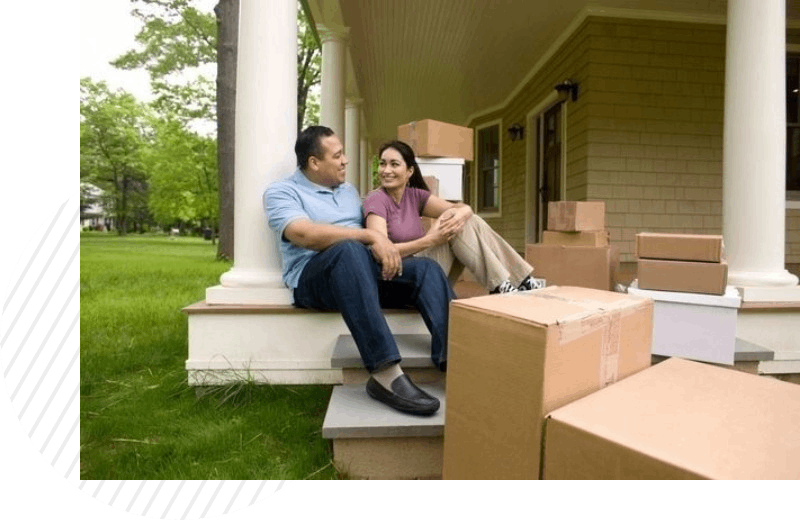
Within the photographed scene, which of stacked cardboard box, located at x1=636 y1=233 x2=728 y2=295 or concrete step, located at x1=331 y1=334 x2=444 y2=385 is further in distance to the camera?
stacked cardboard box, located at x1=636 y1=233 x2=728 y2=295

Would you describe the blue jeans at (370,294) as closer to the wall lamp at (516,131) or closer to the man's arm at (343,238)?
the man's arm at (343,238)

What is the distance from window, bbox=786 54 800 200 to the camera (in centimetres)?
500

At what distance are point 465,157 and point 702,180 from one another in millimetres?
2869

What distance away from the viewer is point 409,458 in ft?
5.12

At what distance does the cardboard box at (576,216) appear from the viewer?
305 cm

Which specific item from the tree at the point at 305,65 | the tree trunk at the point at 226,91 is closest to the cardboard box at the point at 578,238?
the tree trunk at the point at 226,91

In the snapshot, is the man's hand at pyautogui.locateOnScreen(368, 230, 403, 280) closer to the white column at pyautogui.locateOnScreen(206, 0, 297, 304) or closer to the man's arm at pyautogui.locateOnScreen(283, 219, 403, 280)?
the man's arm at pyautogui.locateOnScreen(283, 219, 403, 280)

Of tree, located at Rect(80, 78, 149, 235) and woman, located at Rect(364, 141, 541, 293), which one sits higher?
tree, located at Rect(80, 78, 149, 235)

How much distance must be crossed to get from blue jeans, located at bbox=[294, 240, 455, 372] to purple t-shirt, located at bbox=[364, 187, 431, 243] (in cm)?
27

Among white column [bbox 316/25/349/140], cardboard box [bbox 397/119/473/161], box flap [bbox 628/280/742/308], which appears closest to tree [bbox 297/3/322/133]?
white column [bbox 316/25/349/140]

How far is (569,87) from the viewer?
5.08 m

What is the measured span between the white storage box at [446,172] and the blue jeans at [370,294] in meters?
1.30

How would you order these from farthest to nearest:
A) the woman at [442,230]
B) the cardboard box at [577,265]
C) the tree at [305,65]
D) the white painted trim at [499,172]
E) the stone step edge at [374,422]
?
the tree at [305,65], the white painted trim at [499,172], the cardboard box at [577,265], the woman at [442,230], the stone step edge at [374,422]

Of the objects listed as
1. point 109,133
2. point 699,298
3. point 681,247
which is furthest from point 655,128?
point 109,133
